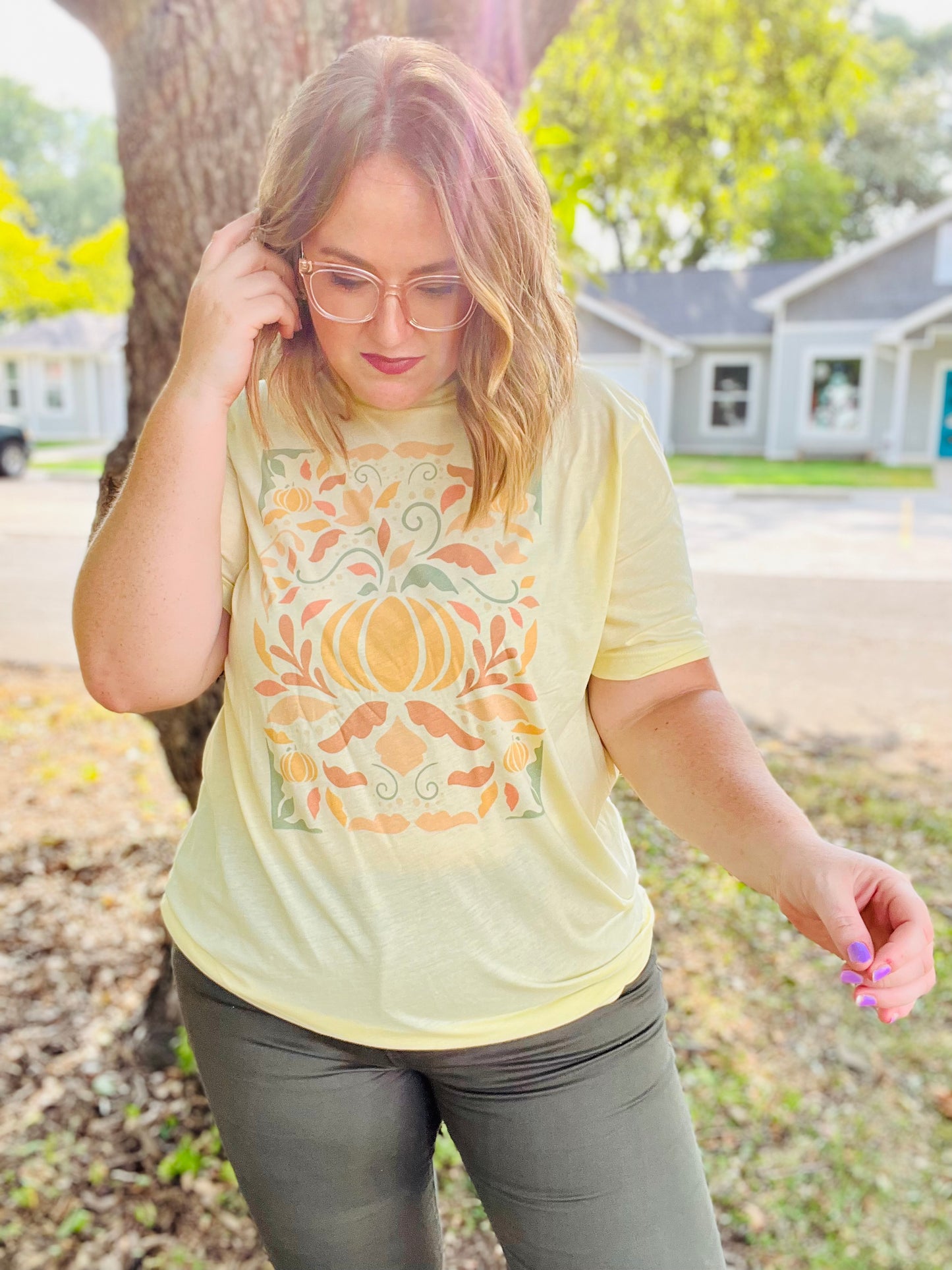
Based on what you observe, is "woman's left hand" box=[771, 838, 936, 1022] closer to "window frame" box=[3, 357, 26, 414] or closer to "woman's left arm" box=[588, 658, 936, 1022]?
"woman's left arm" box=[588, 658, 936, 1022]

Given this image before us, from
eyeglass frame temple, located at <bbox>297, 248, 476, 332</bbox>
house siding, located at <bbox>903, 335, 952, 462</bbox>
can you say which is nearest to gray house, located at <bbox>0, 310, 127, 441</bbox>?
house siding, located at <bbox>903, 335, 952, 462</bbox>

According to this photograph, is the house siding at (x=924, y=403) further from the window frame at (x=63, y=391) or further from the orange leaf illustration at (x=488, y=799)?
the orange leaf illustration at (x=488, y=799)

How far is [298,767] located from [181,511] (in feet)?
1.13

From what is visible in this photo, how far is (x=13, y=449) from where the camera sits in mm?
19984

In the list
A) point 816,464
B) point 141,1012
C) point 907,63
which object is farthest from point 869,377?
point 141,1012

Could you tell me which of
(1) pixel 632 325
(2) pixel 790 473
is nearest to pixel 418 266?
(2) pixel 790 473

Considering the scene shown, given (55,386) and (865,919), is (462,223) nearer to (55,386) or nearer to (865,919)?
(865,919)

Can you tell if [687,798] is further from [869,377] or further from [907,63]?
[907,63]

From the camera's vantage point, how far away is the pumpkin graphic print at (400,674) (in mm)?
1309

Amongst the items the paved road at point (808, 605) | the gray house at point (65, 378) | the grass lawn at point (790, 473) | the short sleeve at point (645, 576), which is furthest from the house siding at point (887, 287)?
the short sleeve at point (645, 576)

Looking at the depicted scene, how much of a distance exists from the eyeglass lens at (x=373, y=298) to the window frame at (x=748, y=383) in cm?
2405

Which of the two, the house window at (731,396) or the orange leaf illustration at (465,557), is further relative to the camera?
the house window at (731,396)

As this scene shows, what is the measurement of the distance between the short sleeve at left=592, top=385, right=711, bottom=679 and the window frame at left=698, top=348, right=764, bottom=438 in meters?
24.0

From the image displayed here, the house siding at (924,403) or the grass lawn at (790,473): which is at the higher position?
the house siding at (924,403)
